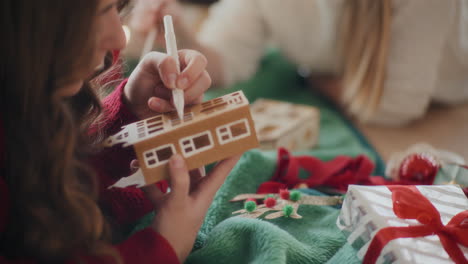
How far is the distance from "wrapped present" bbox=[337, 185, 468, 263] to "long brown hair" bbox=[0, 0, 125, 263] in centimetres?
24

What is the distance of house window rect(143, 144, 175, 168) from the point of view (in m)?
0.40

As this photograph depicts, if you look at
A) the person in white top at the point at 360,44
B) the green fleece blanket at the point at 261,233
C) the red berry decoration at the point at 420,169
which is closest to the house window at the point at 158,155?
the green fleece blanket at the point at 261,233

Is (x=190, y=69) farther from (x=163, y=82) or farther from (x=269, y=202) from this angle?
(x=269, y=202)

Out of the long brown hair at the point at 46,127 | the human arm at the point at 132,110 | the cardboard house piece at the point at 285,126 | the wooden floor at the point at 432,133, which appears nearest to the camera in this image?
the long brown hair at the point at 46,127

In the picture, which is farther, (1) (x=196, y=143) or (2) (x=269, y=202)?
(2) (x=269, y=202)

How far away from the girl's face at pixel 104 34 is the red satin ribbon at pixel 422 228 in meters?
0.31

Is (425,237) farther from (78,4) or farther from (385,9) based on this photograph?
(385,9)

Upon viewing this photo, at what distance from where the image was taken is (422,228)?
1.37ft

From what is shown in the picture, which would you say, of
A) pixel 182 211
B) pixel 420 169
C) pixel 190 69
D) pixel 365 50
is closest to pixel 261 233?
pixel 182 211

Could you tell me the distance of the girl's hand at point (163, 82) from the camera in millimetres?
443

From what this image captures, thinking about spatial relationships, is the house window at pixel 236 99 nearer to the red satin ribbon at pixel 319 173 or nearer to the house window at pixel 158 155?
the house window at pixel 158 155

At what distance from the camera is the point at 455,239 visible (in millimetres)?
415

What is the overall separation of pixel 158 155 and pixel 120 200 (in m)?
0.15

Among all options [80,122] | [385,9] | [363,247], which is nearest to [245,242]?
[363,247]
